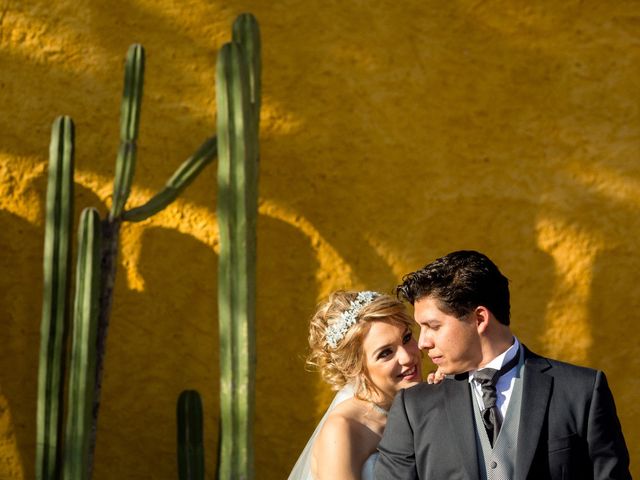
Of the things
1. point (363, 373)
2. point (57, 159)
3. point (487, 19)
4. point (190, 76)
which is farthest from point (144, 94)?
point (363, 373)

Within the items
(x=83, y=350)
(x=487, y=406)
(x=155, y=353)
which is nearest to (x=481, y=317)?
(x=487, y=406)

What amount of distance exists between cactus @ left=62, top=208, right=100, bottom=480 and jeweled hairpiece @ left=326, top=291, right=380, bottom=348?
95 cm

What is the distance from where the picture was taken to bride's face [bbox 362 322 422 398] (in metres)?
3.10

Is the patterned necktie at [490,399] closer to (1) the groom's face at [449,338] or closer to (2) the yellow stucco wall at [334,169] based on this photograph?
(1) the groom's face at [449,338]

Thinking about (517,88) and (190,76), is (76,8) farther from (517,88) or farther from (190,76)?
(517,88)

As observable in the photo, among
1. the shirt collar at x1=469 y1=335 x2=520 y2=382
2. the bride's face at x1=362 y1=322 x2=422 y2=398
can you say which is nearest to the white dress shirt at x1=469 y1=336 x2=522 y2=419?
the shirt collar at x1=469 y1=335 x2=520 y2=382

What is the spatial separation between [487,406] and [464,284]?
0.27 m

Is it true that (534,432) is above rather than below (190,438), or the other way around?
below

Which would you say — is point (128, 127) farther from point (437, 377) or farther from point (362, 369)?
point (437, 377)

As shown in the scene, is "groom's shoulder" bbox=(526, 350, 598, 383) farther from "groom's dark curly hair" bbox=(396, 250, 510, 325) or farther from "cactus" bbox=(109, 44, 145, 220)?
"cactus" bbox=(109, 44, 145, 220)

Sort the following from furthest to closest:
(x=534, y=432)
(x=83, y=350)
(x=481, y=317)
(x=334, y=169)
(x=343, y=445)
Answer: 1. (x=334, y=169)
2. (x=83, y=350)
3. (x=343, y=445)
4. (x=481, y=317)
5. (x=534, y=432)

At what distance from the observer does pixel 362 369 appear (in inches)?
124

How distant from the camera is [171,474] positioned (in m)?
4.16

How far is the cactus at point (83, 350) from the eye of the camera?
3723 mm
